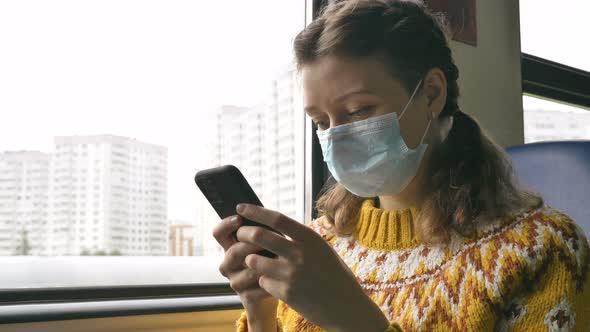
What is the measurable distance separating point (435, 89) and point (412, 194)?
19 centimetres

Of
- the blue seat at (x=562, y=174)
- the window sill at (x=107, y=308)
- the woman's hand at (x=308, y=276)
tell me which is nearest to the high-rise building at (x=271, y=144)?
the window sill at (x=107, y=308)

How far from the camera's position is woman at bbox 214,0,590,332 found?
2.50ft

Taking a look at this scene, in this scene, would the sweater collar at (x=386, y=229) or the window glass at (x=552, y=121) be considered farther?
the window glass at (x=552, y=121)

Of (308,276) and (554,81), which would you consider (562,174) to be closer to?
(308,276)

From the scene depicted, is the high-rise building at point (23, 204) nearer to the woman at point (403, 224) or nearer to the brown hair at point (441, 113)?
the woman at point (403, 224)

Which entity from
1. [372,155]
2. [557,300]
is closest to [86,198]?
[372,155]

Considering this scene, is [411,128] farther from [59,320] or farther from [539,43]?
[539,43]

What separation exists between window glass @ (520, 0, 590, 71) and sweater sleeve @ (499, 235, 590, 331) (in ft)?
4.78

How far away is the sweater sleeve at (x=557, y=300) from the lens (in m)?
0.80

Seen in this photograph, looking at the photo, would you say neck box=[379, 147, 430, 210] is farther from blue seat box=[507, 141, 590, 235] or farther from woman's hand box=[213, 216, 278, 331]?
woman's hand box=[213, 216, 278, 331]

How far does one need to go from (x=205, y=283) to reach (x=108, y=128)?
1.53 ft

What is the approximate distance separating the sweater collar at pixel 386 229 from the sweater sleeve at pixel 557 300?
0.21 meters

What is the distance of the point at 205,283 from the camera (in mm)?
1497

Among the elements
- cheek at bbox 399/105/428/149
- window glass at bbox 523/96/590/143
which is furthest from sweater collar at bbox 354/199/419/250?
window glass at bbox 523/96/590/143
